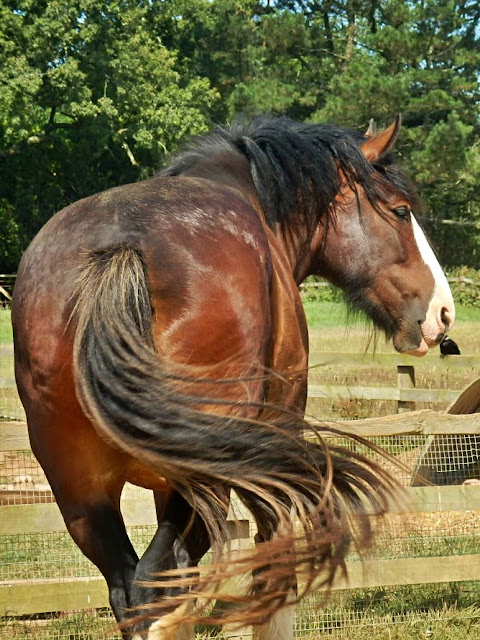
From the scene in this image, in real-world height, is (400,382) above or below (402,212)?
below

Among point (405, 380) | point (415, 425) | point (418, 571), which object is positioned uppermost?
point (415, 425)

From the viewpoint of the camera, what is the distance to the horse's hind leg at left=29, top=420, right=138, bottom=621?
2.79m

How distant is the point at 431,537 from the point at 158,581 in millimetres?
3825

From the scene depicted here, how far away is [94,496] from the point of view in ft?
9.29

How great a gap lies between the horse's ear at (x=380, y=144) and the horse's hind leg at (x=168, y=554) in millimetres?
2062

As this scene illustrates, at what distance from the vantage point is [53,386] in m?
2.77

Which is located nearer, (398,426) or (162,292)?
(162,292)

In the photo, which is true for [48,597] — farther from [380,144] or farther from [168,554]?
[380,144]

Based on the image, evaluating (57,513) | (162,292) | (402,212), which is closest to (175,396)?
(162,292)

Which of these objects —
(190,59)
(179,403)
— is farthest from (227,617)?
(190,59)

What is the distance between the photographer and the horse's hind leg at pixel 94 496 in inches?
110

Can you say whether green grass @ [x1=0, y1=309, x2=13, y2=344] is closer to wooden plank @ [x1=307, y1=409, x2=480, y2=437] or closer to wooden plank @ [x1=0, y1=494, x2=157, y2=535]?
wooden plank @ [x1=0, y1=494, x2=157, y2=535]

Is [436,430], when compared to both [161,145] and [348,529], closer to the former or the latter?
[348,529]

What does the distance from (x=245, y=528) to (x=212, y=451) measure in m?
2.53
